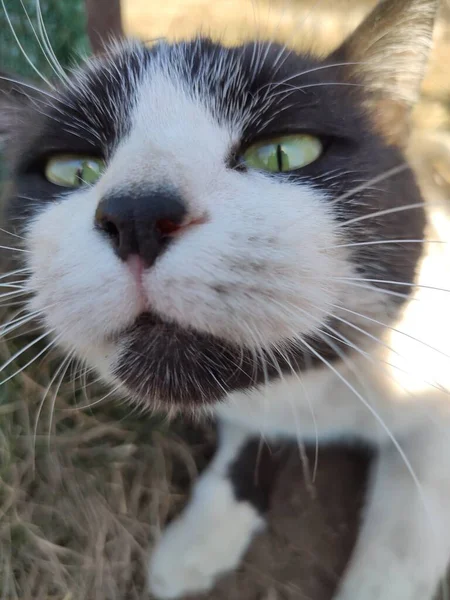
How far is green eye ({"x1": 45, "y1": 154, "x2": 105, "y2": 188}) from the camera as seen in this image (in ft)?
1.93


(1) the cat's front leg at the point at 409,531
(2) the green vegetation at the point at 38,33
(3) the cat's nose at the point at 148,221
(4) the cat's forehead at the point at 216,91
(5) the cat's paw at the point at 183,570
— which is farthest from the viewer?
(2) the green vegetation at the point at 38,33

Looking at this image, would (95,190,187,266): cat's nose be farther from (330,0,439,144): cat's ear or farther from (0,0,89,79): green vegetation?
(0,0,89,79): green vegetation

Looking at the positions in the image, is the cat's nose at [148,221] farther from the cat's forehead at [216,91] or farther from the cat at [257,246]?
the cat's forehead at [216,91]

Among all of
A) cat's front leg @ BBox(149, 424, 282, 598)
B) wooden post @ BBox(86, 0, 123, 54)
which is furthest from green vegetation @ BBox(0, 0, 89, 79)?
cat's front leg @ BBox(149, 424, 282, 598)

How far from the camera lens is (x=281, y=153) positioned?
1.77ft

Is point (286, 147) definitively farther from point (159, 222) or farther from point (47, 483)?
point (47, 483)

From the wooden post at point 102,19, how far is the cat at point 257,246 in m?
0.28

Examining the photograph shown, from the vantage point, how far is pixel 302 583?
85 cm

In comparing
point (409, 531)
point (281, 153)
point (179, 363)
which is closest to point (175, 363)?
point (179, 363)

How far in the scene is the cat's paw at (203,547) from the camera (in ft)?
2.75

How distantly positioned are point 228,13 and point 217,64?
2.43 feet

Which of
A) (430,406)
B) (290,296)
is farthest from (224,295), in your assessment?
(430,406)

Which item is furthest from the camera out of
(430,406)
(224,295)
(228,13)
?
(228,13)

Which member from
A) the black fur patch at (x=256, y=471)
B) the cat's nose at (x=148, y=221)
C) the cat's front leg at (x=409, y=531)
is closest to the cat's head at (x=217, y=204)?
the cat's nose at (x=148, y=221)
